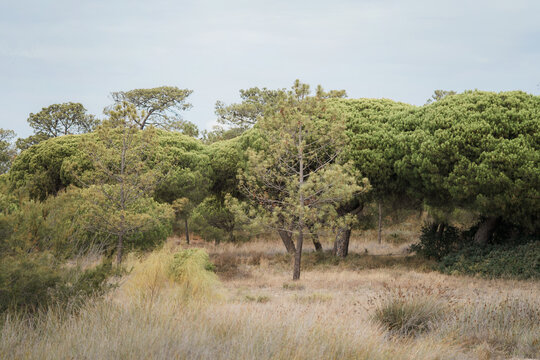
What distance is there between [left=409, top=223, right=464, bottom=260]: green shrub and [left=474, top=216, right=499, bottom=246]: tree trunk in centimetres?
63

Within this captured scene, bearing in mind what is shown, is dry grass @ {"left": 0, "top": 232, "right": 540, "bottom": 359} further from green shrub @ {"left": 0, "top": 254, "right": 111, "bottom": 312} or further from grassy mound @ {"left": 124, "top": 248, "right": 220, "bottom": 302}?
grassy mound @ {"left": 124, "top": 248, "right": 220, "bottom": 302}

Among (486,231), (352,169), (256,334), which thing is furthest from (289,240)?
(256,334)

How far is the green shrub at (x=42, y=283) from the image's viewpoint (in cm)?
474

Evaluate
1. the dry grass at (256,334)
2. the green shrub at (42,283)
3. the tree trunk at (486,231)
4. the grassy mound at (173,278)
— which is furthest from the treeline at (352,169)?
the dry grass at (256,334)

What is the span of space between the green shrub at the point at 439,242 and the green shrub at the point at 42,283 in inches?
471

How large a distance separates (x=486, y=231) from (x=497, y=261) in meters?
1.92

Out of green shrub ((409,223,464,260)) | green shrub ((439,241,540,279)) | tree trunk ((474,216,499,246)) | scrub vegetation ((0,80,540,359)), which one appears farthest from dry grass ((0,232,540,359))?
green shrub ((409,223,464,260))

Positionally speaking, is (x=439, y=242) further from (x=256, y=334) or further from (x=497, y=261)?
(x=256, y=334)

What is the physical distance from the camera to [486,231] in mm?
13773

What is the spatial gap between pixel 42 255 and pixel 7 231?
48 cm

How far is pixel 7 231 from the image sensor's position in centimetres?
509

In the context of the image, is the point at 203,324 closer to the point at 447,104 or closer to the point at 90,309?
the point at 90,309

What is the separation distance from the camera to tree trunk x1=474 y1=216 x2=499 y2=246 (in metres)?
13.6

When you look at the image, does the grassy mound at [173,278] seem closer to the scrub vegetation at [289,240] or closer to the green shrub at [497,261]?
the scrub vegetation at [289,240]
